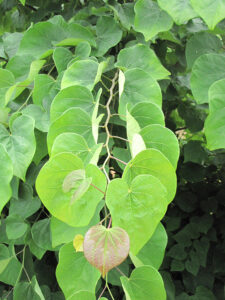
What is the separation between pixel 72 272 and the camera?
46 centimetres

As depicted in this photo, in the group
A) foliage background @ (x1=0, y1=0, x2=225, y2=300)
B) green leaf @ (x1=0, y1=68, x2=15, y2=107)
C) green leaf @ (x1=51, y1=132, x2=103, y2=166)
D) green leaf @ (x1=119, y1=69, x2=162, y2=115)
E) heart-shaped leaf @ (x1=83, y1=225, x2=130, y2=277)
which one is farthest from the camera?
foliage background @ (x1=0, y1=0, x2=225, y2=300)

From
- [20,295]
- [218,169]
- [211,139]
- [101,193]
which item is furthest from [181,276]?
[101,193]

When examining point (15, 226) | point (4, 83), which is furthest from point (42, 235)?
point (4, 83)

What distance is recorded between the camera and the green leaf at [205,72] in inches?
23.1

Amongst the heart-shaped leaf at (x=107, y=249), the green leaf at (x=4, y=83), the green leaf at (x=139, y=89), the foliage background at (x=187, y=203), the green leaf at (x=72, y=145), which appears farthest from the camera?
the foliage background at (x=187, y=203)

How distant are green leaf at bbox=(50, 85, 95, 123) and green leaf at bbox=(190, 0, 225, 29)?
0.19 m

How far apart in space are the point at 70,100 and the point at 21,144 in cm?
10

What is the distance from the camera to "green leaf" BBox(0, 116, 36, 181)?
538mm

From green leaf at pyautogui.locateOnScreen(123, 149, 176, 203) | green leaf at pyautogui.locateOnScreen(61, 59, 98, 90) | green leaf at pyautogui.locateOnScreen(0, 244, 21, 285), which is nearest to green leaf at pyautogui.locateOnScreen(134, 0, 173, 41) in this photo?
green leaf at pyautogui.locateOnScreen(61, 59, 98, 90)

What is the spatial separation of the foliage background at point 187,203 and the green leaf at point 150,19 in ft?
0.79

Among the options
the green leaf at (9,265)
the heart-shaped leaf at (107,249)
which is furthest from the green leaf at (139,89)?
the green leaf at (9,265)

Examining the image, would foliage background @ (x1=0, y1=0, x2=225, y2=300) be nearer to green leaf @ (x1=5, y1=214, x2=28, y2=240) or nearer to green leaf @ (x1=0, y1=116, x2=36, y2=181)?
green leaf @ (x1=5, y1=214, x2=28, y2=240)

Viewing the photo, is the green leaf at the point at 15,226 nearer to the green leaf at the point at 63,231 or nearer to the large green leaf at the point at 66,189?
the green leaf at the point at 63,231

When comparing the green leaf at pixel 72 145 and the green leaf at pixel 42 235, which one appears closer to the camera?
the green leaf at pixel 72 145
